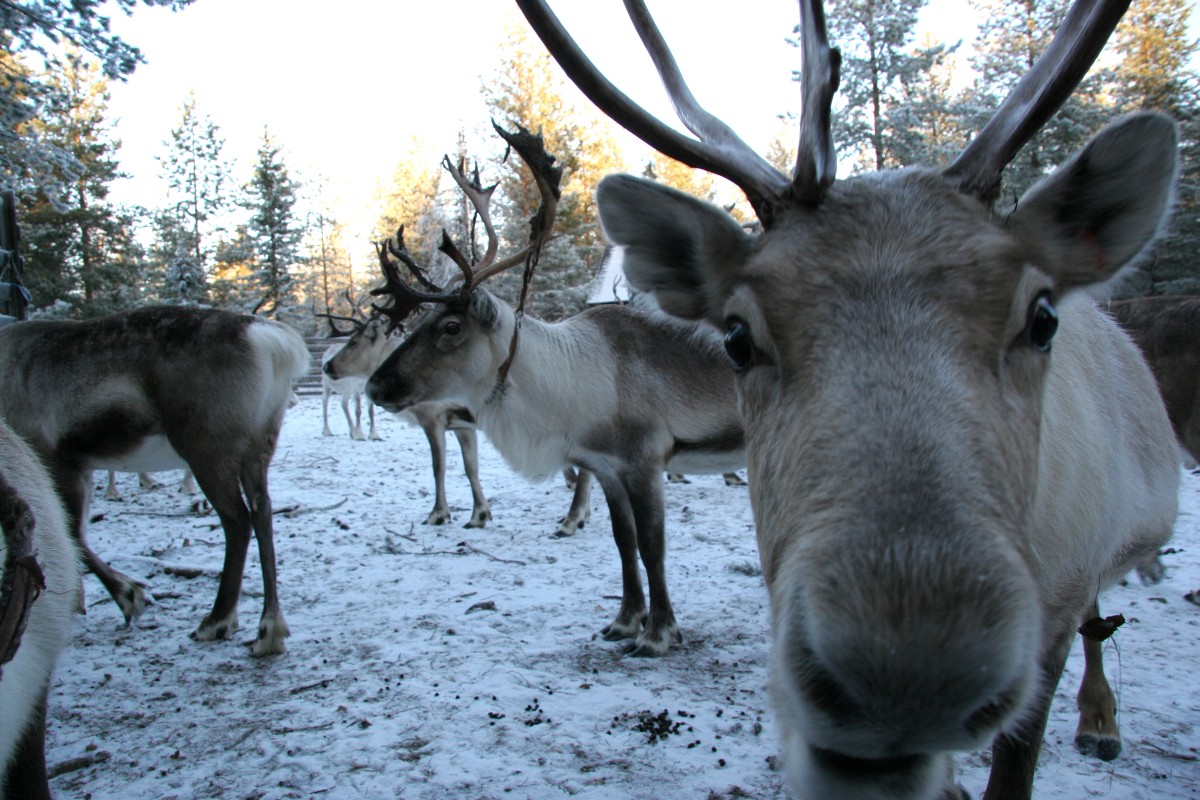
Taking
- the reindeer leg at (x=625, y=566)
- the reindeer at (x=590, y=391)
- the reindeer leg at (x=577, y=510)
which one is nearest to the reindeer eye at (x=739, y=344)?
the reindeer at (x=590, y=391)

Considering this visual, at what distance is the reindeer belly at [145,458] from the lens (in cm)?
427

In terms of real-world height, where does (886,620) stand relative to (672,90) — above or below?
below

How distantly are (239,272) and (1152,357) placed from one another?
38.8 m

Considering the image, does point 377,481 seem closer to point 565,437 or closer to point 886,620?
point 565,437

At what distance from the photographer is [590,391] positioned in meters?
4.86

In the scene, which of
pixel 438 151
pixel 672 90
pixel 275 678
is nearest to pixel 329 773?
pixel 275 678

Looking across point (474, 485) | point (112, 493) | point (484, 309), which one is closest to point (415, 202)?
point (112, 493)

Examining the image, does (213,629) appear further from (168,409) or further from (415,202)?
(415,202)

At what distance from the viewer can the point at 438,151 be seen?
116ft

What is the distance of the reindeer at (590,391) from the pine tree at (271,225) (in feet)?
93.0

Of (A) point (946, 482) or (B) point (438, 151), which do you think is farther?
(B) point (438, 151)

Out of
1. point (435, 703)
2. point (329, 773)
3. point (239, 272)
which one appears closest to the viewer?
point (329, 773)

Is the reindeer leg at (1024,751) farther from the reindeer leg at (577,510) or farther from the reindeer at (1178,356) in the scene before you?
the reindeer leg at (577,510)

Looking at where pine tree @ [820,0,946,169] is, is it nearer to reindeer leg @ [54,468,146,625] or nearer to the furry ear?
the furry ear
